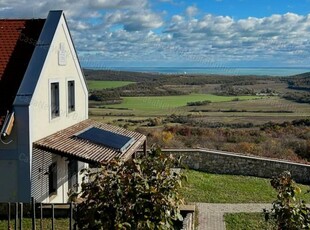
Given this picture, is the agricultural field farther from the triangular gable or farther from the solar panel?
the triangular gable

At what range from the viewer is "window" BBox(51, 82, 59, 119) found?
14.7 meters

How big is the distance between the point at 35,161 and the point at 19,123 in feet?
4.09

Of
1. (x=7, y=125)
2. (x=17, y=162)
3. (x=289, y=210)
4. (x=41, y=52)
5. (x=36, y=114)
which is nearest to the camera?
(x=289, y=210)

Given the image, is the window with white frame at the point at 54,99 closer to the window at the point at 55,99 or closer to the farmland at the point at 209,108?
the window at the point at 55,99

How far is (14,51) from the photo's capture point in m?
14.7

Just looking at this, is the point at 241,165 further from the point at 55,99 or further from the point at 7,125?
the point at 7,125

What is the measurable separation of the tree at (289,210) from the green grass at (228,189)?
30.4 ft

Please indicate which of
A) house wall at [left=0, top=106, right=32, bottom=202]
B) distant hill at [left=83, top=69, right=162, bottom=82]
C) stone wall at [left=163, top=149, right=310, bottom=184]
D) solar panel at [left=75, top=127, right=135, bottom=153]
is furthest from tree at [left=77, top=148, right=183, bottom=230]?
distant hill at [left=83, top=69, right=162, bottom=82]

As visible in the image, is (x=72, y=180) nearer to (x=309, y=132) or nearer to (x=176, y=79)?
(x=309, y=132)

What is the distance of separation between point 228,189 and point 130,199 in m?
14.0

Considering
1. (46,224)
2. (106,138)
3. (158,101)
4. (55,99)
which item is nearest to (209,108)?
(158,101)

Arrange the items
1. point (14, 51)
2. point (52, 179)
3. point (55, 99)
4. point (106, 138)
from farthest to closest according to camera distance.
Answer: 1. point (106, 138)
2. point (55, 99)
3. point (52, 179)
4. point (14, 51)

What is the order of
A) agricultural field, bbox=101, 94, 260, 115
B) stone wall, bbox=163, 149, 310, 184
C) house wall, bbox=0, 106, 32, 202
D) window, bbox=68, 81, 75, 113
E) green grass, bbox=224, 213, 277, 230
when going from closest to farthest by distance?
house wall, bbox=0, 106, 32, 202, green grass, bbox=224, 213, 277, 230, window, bbox=68, 81, 75, 113, stone wall, bbox=163, 149, 310, 184, agricultural field, bbox=101, 94, 260, 115

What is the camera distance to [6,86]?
1357 centimetres
